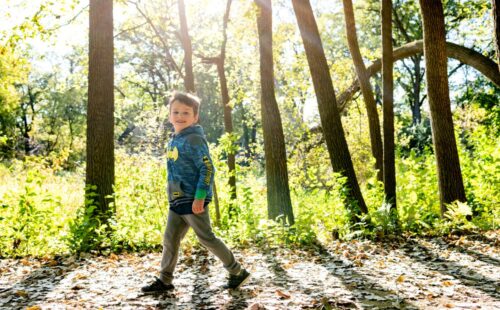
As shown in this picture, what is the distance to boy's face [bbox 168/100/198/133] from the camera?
14.0ft

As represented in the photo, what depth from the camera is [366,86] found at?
33.7 ft

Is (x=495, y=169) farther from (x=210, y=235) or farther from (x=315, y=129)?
(x=210, y=235)

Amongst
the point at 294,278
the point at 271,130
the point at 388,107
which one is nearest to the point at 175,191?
the point at 294,278

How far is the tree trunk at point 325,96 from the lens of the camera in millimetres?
7930

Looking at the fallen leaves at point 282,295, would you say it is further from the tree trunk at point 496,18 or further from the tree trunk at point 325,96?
the tree trunk at point 325,96

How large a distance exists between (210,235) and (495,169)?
7.05 m

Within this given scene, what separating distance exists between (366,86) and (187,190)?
23.8ft

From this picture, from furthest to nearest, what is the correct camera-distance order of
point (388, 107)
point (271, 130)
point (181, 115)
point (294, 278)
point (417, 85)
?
point (417, 85) → point (388, 107) → point (271, 130) → point (294, 278) → point (181, 115)

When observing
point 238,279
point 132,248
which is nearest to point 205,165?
point 238,279

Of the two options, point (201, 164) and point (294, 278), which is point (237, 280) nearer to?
point (294, 278)

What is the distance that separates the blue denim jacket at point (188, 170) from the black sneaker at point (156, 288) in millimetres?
815

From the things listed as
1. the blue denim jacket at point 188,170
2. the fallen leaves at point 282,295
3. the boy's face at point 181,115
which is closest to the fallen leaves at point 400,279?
the fallen leaves at point 282,295

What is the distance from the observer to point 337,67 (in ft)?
45.3

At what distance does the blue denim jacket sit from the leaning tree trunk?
5.06 m
